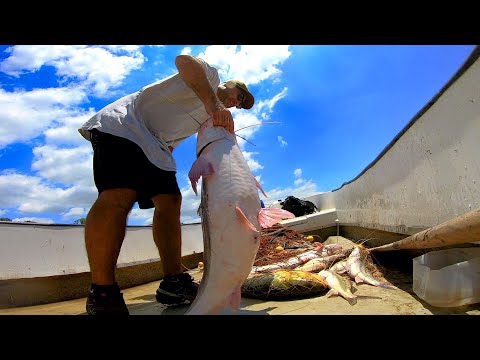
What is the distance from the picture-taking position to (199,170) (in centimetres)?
205

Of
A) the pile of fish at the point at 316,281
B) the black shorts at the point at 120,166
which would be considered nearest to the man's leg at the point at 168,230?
the black shorts at the point at 120,166

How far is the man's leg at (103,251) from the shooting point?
223 cm

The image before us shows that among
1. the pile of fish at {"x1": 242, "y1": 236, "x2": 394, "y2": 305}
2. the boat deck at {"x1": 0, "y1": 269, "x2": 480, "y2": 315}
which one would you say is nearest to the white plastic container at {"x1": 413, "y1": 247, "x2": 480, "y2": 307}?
the boat deck at {"x1": 0, "y1": 269, "x2": 480, "y2": 315}

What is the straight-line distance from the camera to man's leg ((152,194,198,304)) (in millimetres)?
2838

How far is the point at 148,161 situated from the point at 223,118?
78cm

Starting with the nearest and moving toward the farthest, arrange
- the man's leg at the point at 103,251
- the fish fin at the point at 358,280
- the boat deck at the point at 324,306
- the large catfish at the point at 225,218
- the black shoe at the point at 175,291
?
1. the large catfish at the point at 225,218
2. the man's leg at the point at 103,251
3. the boat deck at the point at 324,306
4. the black shoe at the point at 175,291
5. the fish fin at the point at 358,280

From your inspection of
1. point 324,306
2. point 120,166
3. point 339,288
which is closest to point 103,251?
point 120,166

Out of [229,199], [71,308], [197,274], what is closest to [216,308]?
[229,199]

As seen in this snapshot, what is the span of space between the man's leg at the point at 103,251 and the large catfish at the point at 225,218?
632mm

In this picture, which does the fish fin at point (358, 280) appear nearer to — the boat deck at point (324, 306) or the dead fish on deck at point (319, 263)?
the boat deck at point (324, 306)

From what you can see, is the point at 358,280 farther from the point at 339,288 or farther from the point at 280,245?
the point at 280,245
